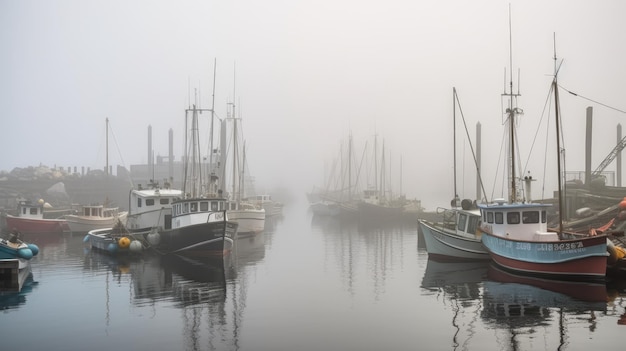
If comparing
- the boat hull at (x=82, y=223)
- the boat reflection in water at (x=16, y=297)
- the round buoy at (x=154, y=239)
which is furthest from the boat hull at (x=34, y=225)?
the boat reflection in water at (x=16, y=297)

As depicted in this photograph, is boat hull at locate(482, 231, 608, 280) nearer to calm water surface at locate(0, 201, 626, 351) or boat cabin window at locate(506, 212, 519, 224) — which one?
calm water surface at locate(0, 201, 626, 351)

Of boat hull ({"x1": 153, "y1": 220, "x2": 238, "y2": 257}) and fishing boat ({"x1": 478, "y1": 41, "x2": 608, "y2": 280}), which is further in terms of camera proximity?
boat hull ({"x1": 153, "y1": 220, "x2": 238, "y2": 257})

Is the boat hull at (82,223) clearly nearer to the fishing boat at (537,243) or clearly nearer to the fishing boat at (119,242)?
the fishing boat at (119,242)

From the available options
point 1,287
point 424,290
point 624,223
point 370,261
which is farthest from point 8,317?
point 624,223

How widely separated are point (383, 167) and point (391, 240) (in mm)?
52830

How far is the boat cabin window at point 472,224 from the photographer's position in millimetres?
35172

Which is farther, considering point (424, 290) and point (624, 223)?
point (624, 223)

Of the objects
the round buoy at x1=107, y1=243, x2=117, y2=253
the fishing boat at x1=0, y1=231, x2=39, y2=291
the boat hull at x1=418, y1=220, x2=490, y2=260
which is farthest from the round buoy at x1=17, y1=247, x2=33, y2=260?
the boat hull at x1=418, y1=220, x2=490, y2=260

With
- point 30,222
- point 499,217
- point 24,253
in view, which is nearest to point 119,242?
point 24,253

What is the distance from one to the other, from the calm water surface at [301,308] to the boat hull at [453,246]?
42.1 inches

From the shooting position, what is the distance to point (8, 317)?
20.4 metres

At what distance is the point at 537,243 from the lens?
2639cm

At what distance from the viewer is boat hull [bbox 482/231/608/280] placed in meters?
24.0

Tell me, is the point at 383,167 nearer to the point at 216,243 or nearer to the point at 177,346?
the point at 216,243
